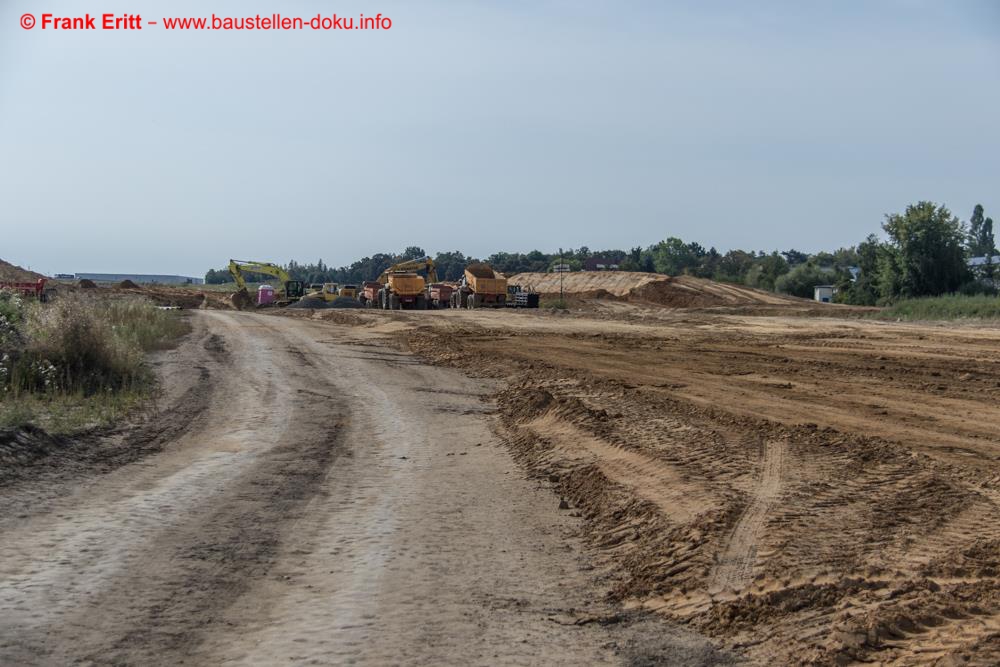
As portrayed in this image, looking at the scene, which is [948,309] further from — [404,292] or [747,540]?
[747,540]

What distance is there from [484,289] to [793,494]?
5107cm

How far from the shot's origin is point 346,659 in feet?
16.0

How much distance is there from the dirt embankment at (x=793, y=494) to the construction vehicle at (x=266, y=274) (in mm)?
55676

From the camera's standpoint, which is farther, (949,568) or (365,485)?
(365,485)

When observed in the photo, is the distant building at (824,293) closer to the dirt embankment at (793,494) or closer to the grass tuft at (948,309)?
the grass tuft at (948,309)

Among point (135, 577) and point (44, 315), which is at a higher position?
point (44, 315)

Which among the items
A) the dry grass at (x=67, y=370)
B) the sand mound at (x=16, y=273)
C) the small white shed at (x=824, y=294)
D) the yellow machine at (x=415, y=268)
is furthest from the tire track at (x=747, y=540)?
the sand mound at (x=16, y=273)

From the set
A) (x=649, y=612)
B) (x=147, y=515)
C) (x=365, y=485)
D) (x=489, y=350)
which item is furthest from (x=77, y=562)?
(x=489, y=350)

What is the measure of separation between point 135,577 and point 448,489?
351cm

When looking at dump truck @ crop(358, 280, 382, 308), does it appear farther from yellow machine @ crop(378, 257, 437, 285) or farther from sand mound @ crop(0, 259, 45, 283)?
sand mound @ crop(0, 259, 45, 283)

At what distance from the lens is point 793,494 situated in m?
7.71

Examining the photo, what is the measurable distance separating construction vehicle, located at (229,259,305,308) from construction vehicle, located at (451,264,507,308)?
17803mm

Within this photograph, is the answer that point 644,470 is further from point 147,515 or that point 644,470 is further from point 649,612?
point 147,515

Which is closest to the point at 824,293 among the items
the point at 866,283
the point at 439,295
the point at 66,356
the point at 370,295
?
the point at 866,283
